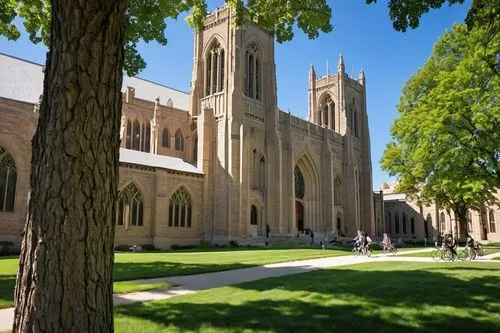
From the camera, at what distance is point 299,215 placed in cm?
5053

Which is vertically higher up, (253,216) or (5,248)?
(253,216)

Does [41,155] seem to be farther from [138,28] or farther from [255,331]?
[138,28]

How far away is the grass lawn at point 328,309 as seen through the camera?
576cm

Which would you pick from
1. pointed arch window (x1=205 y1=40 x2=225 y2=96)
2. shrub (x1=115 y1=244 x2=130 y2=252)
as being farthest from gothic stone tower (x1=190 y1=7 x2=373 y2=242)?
shrub (x1=115 y1=244 x2=130 y2=252)

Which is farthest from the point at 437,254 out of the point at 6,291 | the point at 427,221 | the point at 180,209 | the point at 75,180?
the point at 427,221

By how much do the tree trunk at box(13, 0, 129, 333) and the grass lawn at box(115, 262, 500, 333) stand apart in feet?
7.79

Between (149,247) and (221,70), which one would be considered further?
(221,70)

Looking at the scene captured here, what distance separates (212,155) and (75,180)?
34.9 metres

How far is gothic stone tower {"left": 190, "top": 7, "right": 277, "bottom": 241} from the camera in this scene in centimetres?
3675

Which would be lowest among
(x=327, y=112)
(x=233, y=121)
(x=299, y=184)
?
(x=299, y=184)

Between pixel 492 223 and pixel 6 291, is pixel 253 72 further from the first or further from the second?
pixel 492 223

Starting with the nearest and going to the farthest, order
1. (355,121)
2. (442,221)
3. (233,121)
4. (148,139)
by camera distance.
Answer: (233,121) < (148,139) < (355,121) < (442,221)

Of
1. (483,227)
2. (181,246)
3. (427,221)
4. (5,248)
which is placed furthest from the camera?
(427,221)

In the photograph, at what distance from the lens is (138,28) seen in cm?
1102
